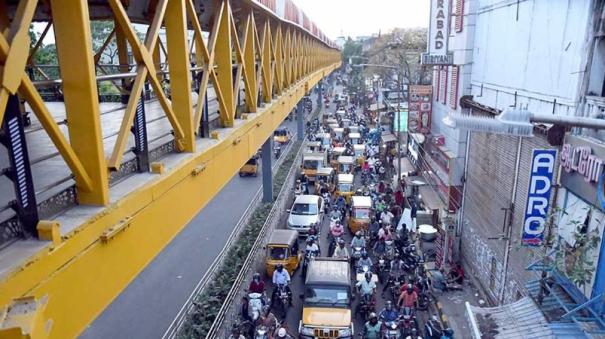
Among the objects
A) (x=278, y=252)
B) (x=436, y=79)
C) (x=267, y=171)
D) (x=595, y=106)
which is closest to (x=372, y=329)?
(x=278, y=252)

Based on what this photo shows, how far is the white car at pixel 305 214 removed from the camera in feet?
56.1

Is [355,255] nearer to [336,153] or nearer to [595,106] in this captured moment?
[595,106]

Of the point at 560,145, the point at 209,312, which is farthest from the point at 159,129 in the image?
the point at 560,145

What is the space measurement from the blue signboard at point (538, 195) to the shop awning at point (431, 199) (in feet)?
25.6

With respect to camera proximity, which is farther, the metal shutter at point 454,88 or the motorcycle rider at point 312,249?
the metal shutter at point 454,88

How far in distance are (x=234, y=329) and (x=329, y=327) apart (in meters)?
2.18

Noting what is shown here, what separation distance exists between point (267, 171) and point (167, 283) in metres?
5.74

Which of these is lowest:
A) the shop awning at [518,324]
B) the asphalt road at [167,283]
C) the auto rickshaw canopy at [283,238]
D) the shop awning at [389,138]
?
the asphalt road at [167,283]

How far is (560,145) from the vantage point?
8391mm

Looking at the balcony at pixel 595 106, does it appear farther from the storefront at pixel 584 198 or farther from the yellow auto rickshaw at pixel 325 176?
the yellow auto rickshaw at pixel 325 176

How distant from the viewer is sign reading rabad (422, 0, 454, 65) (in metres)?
16.7

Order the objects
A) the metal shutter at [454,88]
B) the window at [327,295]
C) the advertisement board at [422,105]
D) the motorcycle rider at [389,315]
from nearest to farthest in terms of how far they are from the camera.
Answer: the motorcycle rider at [389,315] < the window at [327,295] < the metal shutter at [454,88] < the advertisement board at [422,105]

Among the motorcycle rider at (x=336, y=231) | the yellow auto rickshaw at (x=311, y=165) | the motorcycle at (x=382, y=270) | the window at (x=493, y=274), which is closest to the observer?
the window at (x=493, y=274)

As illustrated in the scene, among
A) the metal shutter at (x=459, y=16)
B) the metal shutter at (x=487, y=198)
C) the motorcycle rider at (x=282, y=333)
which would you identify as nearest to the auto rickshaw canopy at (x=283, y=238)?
the motorcycle rider at (x=282, y=333)
